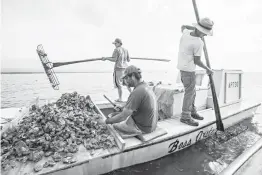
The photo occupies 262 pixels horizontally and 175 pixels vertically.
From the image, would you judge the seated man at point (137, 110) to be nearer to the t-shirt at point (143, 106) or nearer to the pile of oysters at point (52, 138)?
the t-shirt at point (143, 106)

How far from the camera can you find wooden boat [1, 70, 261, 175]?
7.00ft

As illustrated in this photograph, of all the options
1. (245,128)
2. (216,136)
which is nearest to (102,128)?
(216,136)

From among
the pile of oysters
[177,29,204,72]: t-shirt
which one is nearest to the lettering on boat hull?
the pile of oysters

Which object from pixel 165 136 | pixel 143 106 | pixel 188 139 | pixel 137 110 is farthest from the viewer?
pixel 188 139

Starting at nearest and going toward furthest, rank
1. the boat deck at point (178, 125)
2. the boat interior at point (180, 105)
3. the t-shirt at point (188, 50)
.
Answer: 1. the boat deck at point (178, 125)
2. the boat interior at point (180, 105)
3. the t-shirt at point (188, 50)

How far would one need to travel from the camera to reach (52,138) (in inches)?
95.1

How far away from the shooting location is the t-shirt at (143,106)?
2431 mm

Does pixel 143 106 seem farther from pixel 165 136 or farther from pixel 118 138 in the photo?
pixel 165 136

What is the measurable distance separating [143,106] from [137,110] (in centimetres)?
17

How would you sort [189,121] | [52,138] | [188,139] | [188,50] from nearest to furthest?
[52,138]
[188,50]
[188,139]
[189,121]

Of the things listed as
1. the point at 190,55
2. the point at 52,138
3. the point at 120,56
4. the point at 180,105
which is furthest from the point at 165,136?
the point at 120,56

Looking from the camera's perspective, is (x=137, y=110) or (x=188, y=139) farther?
(x=188, y=139)

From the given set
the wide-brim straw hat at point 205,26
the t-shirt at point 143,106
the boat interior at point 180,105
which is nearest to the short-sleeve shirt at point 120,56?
the boat interior at point 180,105

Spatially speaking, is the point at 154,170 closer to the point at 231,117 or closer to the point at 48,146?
the point at 48,146
